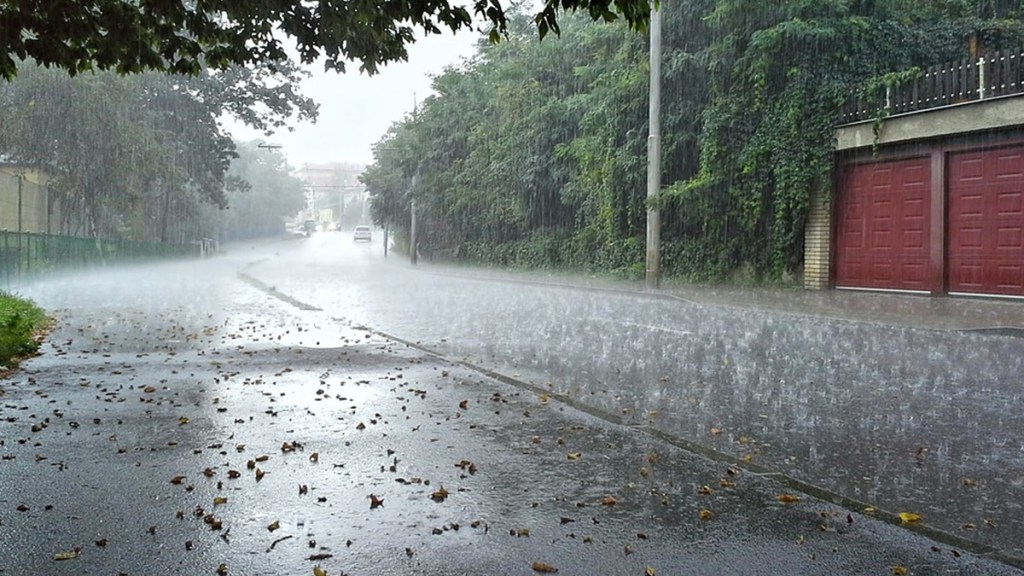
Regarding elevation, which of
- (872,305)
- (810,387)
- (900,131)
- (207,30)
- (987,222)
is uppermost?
(900,131)

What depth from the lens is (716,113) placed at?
2125cm

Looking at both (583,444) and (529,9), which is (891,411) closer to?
(583,444)

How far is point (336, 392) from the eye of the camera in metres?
7.75

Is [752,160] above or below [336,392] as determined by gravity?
above

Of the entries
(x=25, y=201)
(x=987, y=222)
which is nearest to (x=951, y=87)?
(x=987, y=222)

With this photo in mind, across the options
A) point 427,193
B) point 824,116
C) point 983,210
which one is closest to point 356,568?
point 983,210

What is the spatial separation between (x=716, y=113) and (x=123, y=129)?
2524 cm

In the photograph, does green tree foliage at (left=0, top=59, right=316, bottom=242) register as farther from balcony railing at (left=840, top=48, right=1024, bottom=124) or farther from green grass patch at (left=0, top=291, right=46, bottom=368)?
balcony railing at (left=840, top=48, right=1024, bottom=124)

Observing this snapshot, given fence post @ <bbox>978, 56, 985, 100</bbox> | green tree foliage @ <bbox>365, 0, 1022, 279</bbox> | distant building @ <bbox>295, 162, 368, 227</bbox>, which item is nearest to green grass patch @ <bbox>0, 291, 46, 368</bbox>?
green tree foliage @ <bbox>365, 0, 1022, 279</bbox>

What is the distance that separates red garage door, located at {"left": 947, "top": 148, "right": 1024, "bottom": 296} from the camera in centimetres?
1573

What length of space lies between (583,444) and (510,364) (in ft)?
13.0

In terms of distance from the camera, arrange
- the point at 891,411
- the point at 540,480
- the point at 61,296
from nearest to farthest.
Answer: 1. the point at 540,480
2. the point at 891,411
3. the point at 61,296

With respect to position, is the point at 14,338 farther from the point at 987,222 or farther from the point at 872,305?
the point at 987,222

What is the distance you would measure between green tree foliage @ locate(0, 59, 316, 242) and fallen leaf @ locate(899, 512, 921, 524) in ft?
61.0
